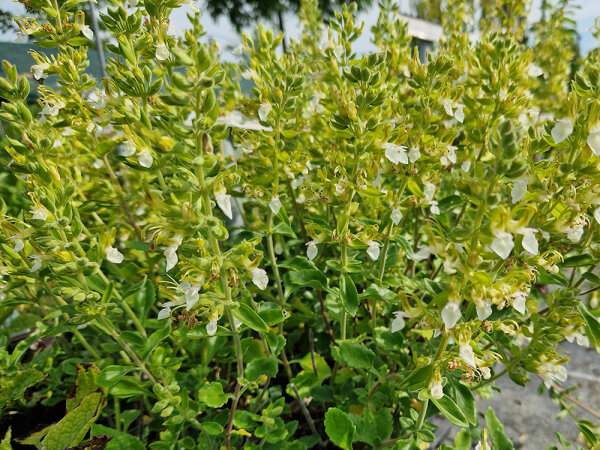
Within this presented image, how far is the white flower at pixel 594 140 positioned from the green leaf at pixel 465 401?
715mm

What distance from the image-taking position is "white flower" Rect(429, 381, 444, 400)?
962 mm

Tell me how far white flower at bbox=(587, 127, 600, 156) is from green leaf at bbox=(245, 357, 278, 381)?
1073mm

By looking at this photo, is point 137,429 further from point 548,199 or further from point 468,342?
point 548,199

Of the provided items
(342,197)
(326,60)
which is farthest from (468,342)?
(326,60)

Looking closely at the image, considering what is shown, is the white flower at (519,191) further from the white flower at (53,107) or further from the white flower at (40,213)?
the white flower at (53,107)

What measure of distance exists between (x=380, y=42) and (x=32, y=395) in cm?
248

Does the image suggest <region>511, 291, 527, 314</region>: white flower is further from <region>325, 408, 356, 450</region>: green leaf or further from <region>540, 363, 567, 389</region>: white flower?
<region>325, 408, 356, 450</region>: green leaf

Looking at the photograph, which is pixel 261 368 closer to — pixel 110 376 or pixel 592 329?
pixel 110 376

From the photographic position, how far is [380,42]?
1.92m

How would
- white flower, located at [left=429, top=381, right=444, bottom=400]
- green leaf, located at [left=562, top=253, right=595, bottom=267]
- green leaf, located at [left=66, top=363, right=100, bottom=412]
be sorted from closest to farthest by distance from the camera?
white flower, located at [left=429, top=381, right=444, bottom=400] < green leaf, located at [left=562, top=253, right=595, bottom=267] < green leaf, located at [left=66, top=363, right=100, bottom=412]

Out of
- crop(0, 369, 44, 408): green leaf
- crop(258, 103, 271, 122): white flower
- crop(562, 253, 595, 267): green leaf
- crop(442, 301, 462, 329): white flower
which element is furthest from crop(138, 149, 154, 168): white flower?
crop(562, 253, 595, 267): green leaf

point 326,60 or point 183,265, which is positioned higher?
point 326,60

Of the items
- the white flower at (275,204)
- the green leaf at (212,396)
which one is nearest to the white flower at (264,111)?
the white flower at (275,204)

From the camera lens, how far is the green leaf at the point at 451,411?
1011mm
